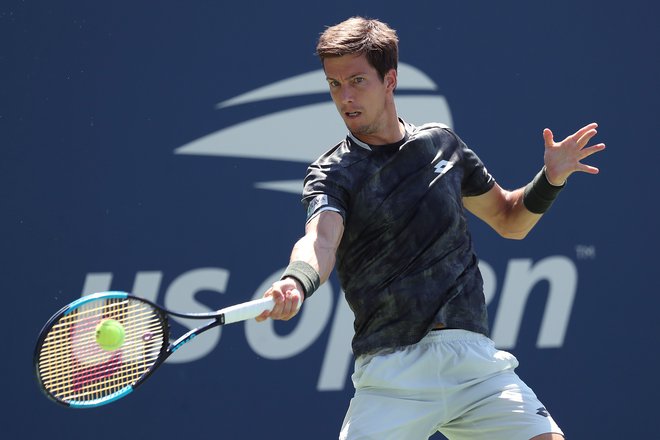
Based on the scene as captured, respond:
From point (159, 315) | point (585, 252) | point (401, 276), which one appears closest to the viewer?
point (159, 315)

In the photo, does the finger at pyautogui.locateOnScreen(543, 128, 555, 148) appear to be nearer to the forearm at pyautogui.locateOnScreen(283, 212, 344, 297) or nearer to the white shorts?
the white shorts

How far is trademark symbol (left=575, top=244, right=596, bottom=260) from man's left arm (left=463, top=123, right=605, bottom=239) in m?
1.48

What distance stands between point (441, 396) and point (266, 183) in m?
1.87

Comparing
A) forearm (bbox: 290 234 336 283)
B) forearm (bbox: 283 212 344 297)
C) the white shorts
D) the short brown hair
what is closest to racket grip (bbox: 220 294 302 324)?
forearm (bbox: 283 212 344 297)

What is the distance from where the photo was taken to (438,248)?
3646 millimetres

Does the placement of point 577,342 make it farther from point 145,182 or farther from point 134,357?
point 134,357

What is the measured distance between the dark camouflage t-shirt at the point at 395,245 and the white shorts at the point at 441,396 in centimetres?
6

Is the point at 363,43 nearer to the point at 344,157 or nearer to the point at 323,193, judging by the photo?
the point at 344,157

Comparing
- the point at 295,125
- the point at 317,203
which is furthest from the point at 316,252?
the point at 295,125

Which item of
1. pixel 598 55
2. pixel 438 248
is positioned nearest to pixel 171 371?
pixel 438 248

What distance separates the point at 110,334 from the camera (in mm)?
3164

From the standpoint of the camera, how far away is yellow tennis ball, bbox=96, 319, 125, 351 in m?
3.16

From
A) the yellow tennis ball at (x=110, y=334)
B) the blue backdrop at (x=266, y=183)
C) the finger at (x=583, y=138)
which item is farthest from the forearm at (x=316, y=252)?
the blue backdrop at (x=266, y=183)

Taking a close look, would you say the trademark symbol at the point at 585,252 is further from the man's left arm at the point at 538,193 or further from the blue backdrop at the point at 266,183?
the man's left arm at the point at 538,193
